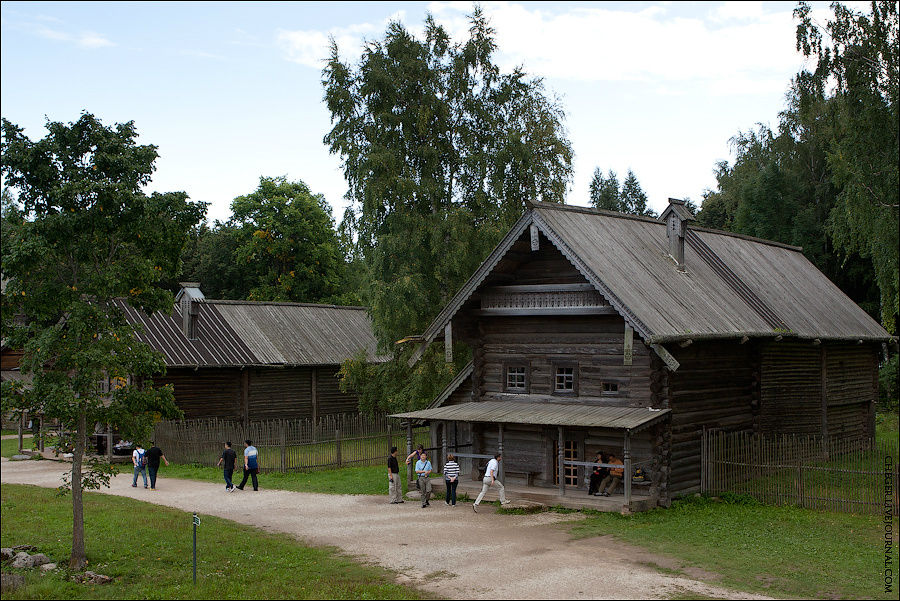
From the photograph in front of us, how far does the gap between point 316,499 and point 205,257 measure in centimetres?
4767

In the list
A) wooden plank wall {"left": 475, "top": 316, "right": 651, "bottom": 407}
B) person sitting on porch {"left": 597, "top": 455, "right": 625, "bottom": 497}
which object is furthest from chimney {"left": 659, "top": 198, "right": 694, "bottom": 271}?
person sitting on porch {"left": 597, "top": 455, "right": 625, "bottom": 497}

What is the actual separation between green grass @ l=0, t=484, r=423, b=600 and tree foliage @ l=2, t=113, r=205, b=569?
143cm

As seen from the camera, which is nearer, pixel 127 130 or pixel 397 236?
pixel 127 130

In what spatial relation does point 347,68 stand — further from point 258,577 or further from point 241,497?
point 258,577

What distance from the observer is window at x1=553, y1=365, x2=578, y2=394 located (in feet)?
86.8

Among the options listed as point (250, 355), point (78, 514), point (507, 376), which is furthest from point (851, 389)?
point (78, 514)

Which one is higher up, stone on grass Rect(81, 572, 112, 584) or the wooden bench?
the wooden bench

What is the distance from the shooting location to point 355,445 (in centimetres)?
3316

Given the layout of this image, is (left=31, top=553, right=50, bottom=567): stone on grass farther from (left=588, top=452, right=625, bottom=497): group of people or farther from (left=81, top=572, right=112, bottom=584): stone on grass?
(left=588, top=452, right=625, bottom=497): group of people

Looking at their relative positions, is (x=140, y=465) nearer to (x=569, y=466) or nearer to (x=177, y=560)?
(x=177, y=560)

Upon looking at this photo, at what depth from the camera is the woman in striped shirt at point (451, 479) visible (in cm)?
2469

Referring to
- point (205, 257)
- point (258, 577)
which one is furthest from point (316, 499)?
point (205, 257)

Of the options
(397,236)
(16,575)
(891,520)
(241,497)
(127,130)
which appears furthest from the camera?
(397,236)

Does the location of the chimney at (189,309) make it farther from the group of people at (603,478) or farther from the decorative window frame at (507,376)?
the group of people at (603,478)
